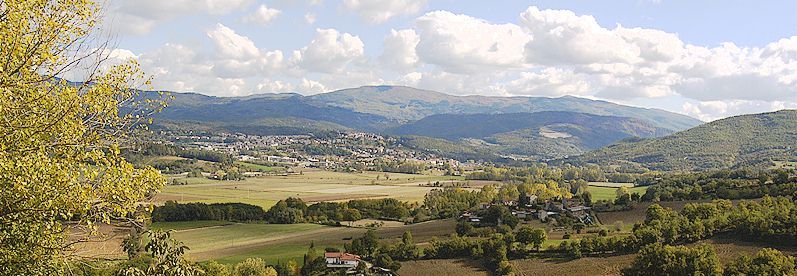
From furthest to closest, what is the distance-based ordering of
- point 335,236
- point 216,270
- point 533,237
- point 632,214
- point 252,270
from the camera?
point 632,214, point 335,236, point 533,237, point 252,270, point 216,270

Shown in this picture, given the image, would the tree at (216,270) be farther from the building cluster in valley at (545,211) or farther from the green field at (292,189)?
the green field at (292,189)

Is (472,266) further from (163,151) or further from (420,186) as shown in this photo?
(163,151)

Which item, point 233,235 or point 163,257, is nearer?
point 163,257

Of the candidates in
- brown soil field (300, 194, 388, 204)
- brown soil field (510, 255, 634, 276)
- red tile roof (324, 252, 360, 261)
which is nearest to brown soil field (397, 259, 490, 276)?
brown soil field (510, 255, 634, 276)

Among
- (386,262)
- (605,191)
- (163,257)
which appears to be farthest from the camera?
(605,191)

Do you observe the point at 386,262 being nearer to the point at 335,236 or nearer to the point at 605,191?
the point at 335,236

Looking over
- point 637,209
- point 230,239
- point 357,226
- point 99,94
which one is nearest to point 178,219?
point 230,239

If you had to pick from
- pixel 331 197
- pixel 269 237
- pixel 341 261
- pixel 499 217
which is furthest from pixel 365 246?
pixel 331 197
